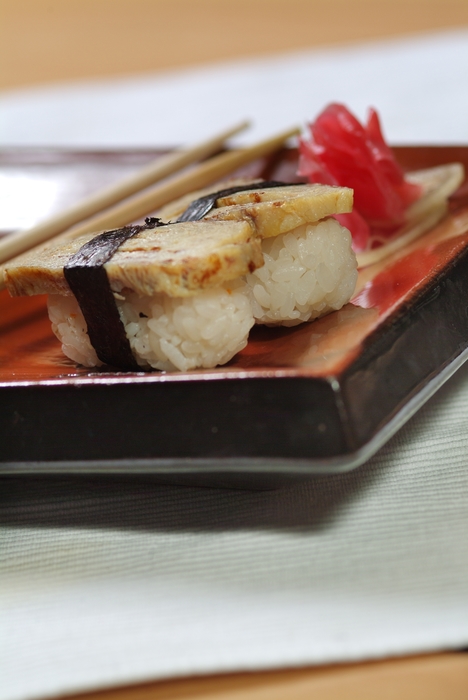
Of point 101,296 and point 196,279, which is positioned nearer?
point 196,279

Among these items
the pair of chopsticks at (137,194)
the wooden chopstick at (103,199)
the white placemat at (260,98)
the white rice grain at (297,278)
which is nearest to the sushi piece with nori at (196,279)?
the white rice grain at (297,278)

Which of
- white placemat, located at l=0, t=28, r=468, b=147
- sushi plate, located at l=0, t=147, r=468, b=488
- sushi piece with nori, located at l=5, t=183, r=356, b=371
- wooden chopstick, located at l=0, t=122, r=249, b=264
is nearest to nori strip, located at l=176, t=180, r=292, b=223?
sushi piece with nori, located at l=5, t=183, r=356, b=371

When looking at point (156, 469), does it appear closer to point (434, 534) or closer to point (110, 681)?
point (110, 681)

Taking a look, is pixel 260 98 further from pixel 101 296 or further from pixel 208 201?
pixel 101 296

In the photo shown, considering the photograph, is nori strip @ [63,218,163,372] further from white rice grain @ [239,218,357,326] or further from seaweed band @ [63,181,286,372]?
white rice grain @ [239,218,357,326]

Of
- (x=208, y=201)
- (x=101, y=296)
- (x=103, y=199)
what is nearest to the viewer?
(x=101, y=296)

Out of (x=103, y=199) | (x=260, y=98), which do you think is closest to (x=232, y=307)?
(x=103, y=199)
